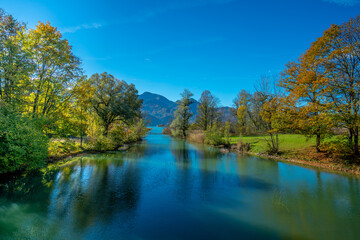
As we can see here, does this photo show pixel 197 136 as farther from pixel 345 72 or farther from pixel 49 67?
pixel 49 67

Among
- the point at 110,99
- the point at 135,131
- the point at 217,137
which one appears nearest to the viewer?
the point at 110,99

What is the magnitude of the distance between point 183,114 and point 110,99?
71.7 ft

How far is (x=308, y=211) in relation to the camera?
23.4ft

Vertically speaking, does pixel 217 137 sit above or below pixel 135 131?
below

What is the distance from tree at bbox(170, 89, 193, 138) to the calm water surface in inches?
1324

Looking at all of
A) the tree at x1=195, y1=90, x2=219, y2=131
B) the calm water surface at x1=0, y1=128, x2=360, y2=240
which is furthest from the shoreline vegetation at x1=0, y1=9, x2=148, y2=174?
the tree at x1=195, y1=90, x2=219, y2=131

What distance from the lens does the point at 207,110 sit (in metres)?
45.7

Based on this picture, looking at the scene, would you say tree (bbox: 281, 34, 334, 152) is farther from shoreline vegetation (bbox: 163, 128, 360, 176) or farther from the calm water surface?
the calm water surface

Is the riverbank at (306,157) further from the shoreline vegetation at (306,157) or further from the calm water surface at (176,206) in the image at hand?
the calm water surface at (176,206)

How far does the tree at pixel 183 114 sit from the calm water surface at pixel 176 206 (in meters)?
33.6

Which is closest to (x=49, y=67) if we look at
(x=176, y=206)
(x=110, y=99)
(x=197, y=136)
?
(x=110, y=99)

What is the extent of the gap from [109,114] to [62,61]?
44.7 ft

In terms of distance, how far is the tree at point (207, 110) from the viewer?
4550 centimetres

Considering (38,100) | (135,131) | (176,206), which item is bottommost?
(176,206)
